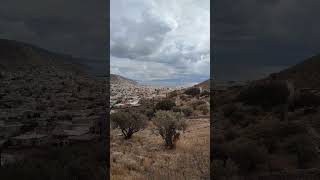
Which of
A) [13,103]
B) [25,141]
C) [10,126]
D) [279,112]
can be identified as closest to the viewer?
[25,141]

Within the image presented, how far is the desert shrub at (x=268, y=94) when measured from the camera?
29.9 m

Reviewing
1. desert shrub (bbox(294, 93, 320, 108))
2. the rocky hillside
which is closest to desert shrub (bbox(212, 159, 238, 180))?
the rocky hillside

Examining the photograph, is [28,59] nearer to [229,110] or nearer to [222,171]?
[229,110]

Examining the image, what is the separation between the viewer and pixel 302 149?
16.4 metres

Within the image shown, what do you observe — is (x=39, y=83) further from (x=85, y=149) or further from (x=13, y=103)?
(x=85, y=149)

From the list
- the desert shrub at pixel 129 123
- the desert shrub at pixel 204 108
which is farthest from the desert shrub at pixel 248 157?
the desert shrub at pixel 204 108

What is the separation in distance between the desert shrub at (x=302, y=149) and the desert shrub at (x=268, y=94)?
11.9 meters

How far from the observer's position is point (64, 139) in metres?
17.8

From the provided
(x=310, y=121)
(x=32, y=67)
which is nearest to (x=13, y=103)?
(x=310, y=121)

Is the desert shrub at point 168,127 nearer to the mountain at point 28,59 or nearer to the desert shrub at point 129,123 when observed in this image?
the desert shrub at point 129,123

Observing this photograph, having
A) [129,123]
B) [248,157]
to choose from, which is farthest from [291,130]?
[129,123]

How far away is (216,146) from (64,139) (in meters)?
6.14

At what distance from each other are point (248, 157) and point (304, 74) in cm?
3194

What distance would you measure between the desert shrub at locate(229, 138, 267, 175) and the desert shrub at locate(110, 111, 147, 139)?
8.85 m
